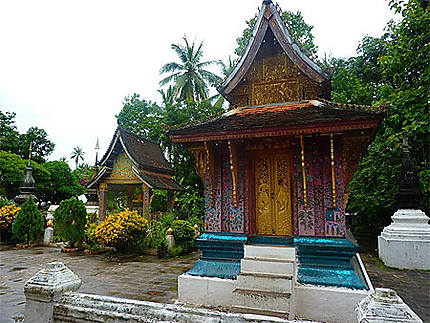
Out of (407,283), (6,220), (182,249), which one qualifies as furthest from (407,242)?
(6,220)

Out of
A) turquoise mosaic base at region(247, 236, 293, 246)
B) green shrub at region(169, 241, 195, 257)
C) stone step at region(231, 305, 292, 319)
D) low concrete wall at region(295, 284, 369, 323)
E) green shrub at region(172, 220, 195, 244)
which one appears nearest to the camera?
stone step at region(231, 305, 292, 319)

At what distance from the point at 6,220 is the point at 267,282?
13776 mm

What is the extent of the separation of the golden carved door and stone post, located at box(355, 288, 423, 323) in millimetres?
3694

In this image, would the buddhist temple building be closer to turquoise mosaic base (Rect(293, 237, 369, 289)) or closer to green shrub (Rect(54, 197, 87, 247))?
turquoise mosaic base (Rect(293, 237, 369, 289))

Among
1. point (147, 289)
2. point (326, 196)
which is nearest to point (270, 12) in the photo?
point (326, 196)

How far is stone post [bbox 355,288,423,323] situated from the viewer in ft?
7.39

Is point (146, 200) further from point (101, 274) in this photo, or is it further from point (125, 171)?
point (101, 274)

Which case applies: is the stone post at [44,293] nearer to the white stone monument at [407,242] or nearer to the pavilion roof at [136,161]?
the white stone monument at [407,242]

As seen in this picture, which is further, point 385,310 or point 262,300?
point 262,300

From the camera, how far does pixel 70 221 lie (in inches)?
465

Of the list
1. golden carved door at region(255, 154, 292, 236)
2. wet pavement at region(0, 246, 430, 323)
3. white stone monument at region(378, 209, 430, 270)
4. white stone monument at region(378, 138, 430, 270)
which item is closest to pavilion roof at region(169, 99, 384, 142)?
golden carved door at region(255, 154, 292, 236)

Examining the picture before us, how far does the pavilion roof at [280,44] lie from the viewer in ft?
20.4

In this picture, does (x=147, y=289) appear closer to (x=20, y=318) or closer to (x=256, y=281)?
(x=20, y=318)

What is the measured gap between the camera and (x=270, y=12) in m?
6.45
